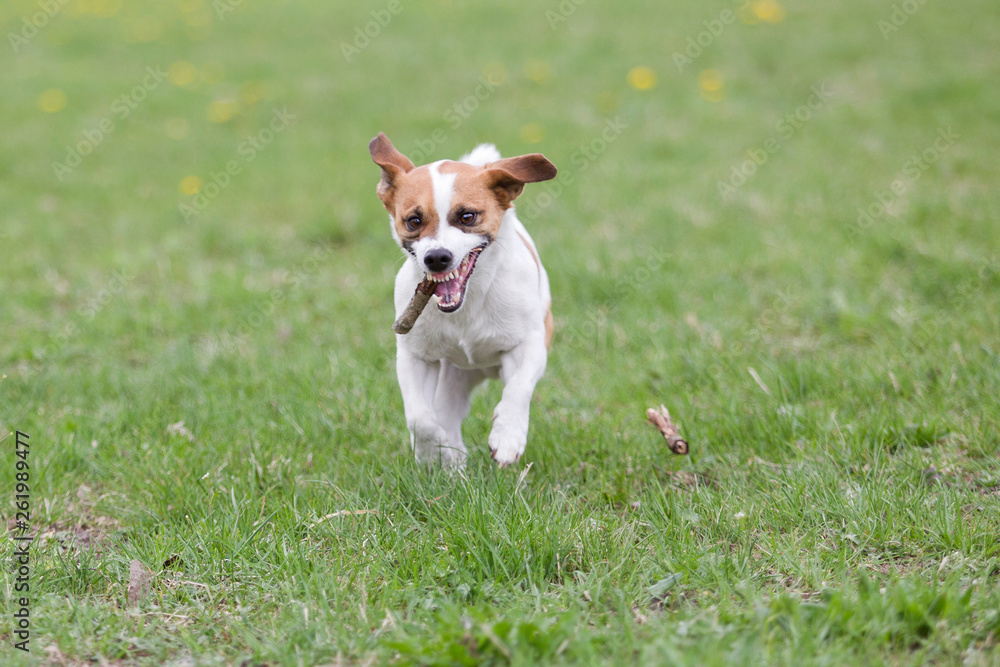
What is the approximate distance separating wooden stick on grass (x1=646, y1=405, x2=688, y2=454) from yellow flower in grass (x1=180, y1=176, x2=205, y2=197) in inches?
228

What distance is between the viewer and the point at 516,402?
3500 mm

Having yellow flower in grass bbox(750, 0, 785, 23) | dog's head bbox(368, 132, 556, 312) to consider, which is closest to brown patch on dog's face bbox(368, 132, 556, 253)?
dog's head bbox(368, 132, 556, 312)

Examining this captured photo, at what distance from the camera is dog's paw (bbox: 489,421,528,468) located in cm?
340

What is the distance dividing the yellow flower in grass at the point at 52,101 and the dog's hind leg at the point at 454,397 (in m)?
8.23

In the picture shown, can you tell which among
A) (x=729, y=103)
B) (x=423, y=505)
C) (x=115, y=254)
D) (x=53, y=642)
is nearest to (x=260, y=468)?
(x=423, y=505)

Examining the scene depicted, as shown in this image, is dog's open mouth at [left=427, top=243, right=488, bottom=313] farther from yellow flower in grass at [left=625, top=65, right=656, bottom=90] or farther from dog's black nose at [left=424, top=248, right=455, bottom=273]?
yellow flower in grass at [left=625, top=65, right=656, bottom=90]

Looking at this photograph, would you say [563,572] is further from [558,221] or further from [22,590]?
[558,221]

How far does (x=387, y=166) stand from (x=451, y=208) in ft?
1.21

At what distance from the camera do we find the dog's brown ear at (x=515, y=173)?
354 cm

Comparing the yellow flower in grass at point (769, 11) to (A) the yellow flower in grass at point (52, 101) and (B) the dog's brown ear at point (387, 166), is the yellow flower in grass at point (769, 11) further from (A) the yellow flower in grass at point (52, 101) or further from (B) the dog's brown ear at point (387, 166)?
(B) the dog's brown ear at point (387, 166)

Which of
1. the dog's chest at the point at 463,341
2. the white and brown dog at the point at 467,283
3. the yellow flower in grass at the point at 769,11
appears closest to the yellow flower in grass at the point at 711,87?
the yellow flower in grass at the point at 769,11

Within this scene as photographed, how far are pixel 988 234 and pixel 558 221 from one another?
3046 millimetres

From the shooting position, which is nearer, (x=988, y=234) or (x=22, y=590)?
(x=22, y=590)

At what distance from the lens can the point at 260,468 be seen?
3.86 meters
